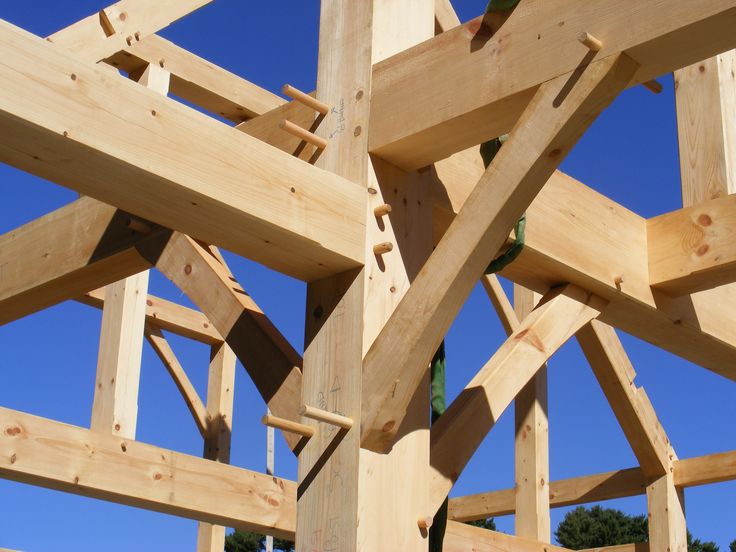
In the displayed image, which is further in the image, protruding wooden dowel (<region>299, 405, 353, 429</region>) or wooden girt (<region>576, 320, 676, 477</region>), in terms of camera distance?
wooden girt (<region>576, 320, 676, 477</region>)

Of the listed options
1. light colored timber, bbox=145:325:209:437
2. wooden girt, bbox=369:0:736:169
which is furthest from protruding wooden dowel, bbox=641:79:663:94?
light colored timber, bbox=145:325:209:437

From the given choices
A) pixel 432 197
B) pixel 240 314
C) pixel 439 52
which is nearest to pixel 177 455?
pixel 240 314

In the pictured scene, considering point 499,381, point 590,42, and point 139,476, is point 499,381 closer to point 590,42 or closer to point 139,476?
point 590,42

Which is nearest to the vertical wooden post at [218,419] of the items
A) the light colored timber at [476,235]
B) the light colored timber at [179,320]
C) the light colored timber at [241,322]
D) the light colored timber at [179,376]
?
the light colored timber at [179,376]

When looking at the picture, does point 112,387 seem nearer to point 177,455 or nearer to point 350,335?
point 177,455

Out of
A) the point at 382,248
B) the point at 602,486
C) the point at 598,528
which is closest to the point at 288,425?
the point at 382,248

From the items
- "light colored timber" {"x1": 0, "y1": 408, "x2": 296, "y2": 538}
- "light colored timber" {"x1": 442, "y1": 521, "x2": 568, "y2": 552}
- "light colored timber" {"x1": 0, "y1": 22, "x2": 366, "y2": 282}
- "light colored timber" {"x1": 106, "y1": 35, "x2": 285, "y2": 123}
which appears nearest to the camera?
"light colored timber" {"x1": 0, "y1": 22, "x2": 366, "y2": 282}

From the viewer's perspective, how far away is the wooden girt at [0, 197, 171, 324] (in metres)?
3.04

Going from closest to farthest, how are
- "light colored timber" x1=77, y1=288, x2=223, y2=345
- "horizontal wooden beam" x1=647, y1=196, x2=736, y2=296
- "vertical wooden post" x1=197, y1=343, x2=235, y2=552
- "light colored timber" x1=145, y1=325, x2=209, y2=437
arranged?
1. "horizontal wooden beam" x1=647, y1=196, x2=736, y2=296
2. "vertical wooden post" x1=197, y1=343, x2=235, y2=552
3. "light colored timber" x1=145, y1=325, x2=209, y2=437
4. "light colored timber" x1=77, y1=288, x2=223, y2=345

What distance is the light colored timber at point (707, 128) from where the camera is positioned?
3.37 m

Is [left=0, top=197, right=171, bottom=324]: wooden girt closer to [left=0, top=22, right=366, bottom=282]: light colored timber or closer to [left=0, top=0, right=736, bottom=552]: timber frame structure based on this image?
[left=0, top=0, right=736, bottom=552]: timber frame structure

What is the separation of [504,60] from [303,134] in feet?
1.62

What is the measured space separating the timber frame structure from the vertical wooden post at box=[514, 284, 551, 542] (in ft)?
5.91

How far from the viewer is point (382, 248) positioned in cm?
240
